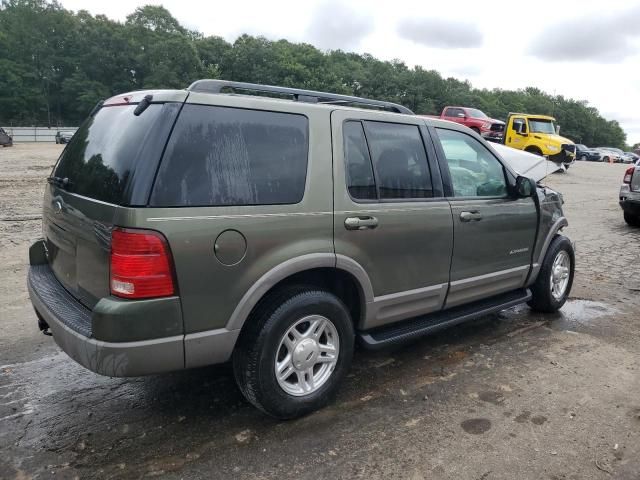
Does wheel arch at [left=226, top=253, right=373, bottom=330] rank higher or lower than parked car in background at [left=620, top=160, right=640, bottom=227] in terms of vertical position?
lower

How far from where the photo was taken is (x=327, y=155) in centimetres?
305

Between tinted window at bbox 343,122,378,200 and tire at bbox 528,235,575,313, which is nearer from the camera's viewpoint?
tinted window at bbox 343,122,378,200

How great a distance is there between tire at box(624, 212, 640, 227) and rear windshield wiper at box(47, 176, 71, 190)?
10.3 metres

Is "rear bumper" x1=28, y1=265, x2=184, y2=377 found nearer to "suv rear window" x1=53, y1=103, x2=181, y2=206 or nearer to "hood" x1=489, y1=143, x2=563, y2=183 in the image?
"suv rear window" x1=53, y1=103, x2=181, y2=206

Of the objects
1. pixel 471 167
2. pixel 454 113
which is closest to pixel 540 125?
pixel 454 113

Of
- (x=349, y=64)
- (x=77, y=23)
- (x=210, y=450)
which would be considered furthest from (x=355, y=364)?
(x=77, y=23)

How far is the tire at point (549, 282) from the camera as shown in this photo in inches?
186

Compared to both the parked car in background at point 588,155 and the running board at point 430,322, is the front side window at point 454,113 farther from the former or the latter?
the parked car in background at point 588,155

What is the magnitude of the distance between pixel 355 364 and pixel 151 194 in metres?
2.09

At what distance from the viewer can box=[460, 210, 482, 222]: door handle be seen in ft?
12.2

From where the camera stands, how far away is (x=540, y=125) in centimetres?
2109

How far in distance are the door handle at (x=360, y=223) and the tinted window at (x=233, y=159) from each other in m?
0.36

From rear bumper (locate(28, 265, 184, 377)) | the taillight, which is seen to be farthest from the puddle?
the taillight

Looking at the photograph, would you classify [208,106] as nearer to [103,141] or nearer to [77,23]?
[103,141]
